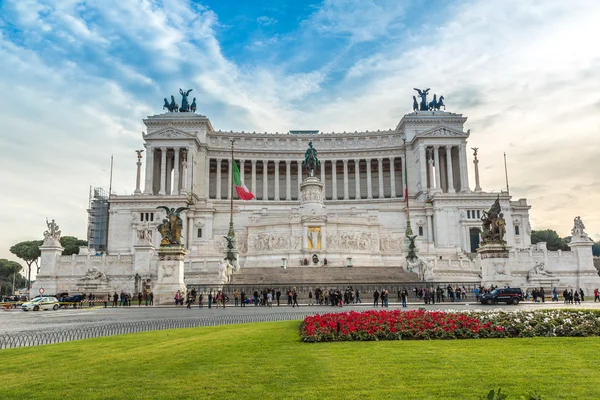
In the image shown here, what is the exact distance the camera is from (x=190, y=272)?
157 ft

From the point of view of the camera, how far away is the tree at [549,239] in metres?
113

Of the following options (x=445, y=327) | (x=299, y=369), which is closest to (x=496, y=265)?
(x=445, y=327)

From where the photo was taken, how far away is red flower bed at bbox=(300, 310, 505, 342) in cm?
1494

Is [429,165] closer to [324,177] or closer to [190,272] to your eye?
[324,177]

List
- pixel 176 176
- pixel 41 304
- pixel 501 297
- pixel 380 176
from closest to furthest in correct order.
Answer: pixel 501 297
pixel 41 304
pixel 176 176
pixel 380 176

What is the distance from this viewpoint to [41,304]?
1455 inches

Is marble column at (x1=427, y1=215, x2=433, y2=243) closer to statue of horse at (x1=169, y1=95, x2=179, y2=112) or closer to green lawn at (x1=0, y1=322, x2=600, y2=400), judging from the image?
statue of horse at (x1=169, y1=95, x2=179, y2=112)

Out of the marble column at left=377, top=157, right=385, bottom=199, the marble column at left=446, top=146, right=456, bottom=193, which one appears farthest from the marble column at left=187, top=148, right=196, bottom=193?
the marble column at left=446, top=146, right=456, bottom=193

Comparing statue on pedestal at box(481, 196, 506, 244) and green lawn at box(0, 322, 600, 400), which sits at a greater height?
statue on pedestal at box(481, 196, 506, 244)

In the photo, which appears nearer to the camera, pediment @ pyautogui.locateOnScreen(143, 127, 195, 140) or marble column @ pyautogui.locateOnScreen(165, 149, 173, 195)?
pediment @ pyautogui.locateOnScreen(143, 127, 195, 140)

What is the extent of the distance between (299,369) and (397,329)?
570cm

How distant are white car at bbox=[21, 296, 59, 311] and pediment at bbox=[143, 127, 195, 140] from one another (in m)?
56.0

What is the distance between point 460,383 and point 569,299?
31.6 m

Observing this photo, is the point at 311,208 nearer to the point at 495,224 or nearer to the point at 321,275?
the point at 321,275
